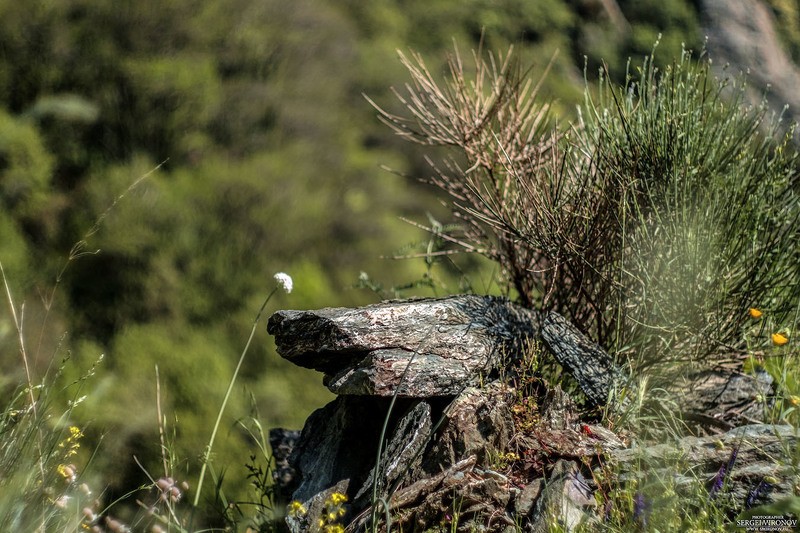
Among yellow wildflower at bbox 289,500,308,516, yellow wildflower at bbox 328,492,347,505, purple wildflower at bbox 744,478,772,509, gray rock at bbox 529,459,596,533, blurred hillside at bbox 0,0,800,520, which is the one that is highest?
purple wildflower at bbox 744,478,772,509

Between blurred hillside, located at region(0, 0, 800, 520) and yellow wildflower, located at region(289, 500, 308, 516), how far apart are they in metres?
3.08

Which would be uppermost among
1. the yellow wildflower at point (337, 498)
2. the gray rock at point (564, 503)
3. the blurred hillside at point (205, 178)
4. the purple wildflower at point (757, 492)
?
the purple wildflower at point (757, 492)

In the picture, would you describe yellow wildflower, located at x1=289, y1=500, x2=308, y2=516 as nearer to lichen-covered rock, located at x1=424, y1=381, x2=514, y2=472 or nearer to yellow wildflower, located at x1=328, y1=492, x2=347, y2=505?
yellow wildflower, located at x1=328, y1=492, x2=347, y2=505

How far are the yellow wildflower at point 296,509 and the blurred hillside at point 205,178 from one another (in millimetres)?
3081

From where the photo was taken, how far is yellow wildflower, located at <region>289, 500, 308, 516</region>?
116 inches

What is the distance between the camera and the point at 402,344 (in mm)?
3283

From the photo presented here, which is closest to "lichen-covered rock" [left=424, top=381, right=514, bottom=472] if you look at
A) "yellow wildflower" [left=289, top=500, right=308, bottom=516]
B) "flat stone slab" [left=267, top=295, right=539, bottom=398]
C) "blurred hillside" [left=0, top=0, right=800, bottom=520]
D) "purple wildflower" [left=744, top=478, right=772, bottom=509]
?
"flat stone slab" [left=267, top=295, right=539, bottom=398]

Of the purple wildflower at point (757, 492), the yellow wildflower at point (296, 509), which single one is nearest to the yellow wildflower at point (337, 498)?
the yellow wildflower at point (296, 509)

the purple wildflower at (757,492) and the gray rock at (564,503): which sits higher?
the purple wildflower at (757,492)

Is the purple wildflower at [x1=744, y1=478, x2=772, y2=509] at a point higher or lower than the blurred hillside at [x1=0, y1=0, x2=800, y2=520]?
higher

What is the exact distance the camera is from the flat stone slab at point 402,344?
3.16 metres

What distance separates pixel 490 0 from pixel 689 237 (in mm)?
7809

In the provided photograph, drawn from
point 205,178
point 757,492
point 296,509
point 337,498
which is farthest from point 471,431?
point 205,178

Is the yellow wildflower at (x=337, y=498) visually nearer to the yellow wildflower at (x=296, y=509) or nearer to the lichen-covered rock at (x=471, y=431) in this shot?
the yellow wildflower at (x=296, y=509)
